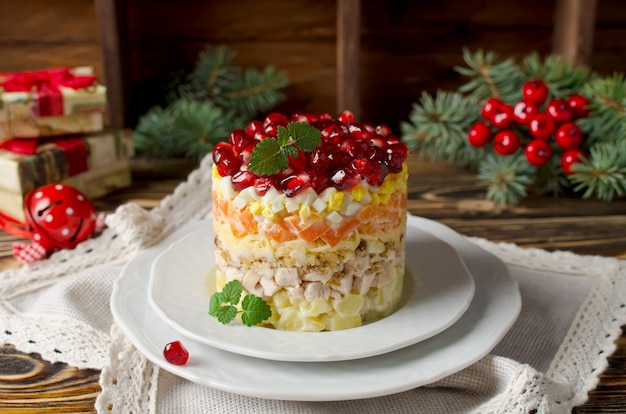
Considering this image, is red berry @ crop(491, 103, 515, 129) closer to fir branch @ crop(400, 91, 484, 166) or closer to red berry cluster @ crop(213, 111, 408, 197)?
fir branch @ crop(400, 91, 484, 166)

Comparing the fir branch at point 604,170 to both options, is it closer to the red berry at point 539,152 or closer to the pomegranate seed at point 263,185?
the red berry at point 539,152

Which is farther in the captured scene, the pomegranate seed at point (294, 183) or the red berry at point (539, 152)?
the red berry at point (539, 152)

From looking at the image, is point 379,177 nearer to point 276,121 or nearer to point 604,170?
point 276,121

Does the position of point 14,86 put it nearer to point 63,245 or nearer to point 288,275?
point 63,245

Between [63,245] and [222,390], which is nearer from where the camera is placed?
[222,390]

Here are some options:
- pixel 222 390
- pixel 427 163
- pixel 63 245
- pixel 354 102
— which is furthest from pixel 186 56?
pixel 222 390

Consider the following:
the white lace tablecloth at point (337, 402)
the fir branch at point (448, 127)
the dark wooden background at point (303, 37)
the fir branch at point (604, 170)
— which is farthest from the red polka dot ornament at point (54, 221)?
the fir branch at point (604, 170)
